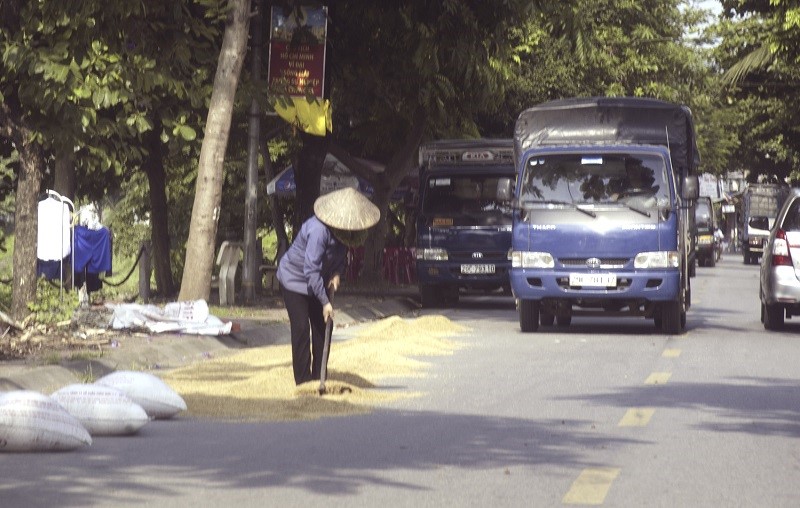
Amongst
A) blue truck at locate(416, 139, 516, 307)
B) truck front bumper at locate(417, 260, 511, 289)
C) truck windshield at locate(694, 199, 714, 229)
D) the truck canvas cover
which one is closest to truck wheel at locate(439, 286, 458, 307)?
blue truck at locate(416, 139, 516, 307)

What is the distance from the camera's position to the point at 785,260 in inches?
788

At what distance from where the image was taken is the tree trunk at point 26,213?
18.3 metres

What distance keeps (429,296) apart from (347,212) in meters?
15.4

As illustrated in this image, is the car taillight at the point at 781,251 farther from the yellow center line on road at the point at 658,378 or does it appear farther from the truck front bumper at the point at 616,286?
the yellow center line on road at the point at 658,378

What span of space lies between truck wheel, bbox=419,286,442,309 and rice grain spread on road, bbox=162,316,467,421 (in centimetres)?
834

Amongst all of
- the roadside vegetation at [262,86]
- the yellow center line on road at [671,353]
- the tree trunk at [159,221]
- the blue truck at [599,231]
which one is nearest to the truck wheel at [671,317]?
the blue truck at [599,231]

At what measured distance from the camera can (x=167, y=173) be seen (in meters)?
39.4

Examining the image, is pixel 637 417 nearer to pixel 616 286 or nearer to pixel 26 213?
pixel 616 286

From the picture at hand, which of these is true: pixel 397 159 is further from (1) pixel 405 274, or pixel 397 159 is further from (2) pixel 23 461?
(2) pixel 23 461

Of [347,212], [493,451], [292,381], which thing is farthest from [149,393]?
[493,451]

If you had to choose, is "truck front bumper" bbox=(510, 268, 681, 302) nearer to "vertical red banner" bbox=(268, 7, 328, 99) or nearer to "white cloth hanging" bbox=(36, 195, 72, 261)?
"vertical red banner" bbox=(268, 7, 328, 99)

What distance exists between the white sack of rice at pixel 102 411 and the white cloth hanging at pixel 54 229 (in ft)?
40.3

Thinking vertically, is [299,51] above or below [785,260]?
above

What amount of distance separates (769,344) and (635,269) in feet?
6.07
